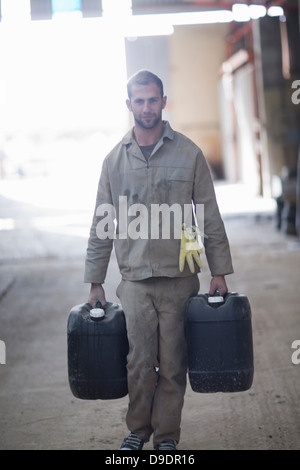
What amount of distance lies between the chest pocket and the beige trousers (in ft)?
1.28

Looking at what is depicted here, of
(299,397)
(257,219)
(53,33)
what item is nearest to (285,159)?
(257,219)

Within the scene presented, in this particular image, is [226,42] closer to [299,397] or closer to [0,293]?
[0,293]

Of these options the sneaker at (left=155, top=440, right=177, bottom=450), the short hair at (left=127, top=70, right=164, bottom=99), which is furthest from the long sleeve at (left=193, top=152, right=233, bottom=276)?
the sneaker at (left=155, top=440, right=177, bottom=450)

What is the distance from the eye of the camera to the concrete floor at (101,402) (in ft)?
13.2

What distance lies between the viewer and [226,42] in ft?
84.5

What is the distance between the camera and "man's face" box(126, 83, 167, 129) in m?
3.55

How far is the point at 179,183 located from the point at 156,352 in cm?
82

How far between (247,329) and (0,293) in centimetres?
522

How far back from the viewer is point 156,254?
3.58 meters

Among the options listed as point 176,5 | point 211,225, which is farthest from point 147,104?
point 176,5
